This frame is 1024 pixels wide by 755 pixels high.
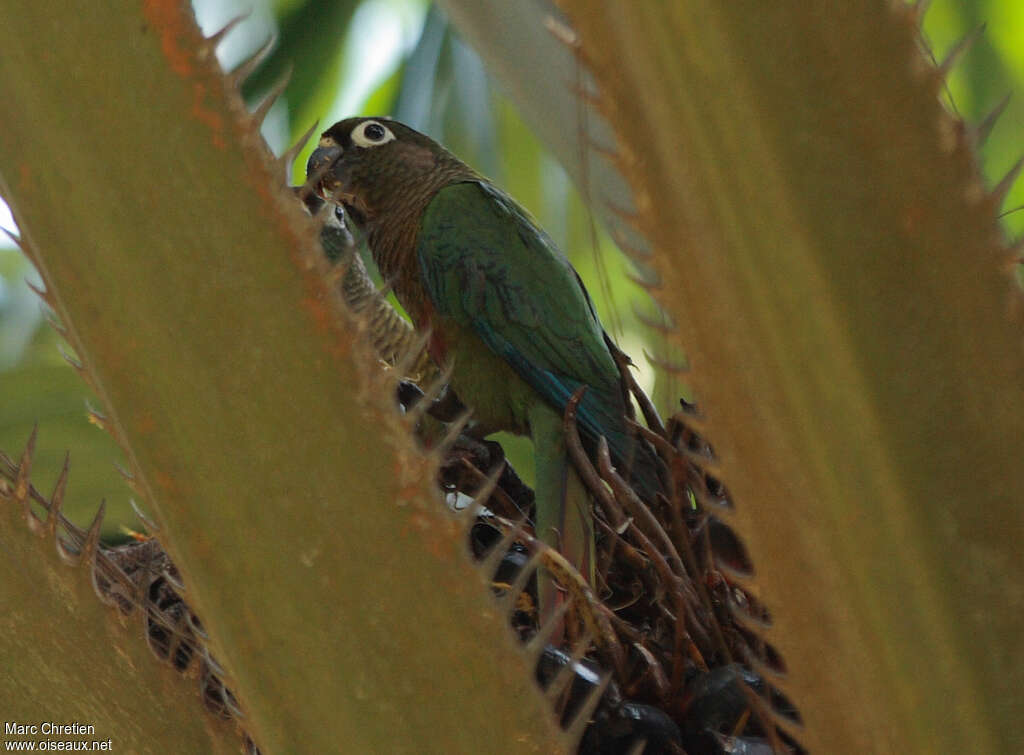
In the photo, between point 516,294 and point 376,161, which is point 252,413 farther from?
point 376,161

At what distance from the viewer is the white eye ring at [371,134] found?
1.43m

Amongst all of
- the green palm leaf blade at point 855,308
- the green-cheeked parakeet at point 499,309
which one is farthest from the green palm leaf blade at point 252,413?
the green-cheeked parakeet at point 499,309

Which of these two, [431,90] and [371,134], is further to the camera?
[431,90]

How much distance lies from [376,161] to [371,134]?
1.7 inches

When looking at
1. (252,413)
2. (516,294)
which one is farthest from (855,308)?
(516,294)

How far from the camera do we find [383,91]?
6.93ft

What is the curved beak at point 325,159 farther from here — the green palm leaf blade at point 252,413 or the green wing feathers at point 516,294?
the green palm leaf blade at point 252,413

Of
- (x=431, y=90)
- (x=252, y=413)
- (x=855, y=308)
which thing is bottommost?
(x=431, y=90)

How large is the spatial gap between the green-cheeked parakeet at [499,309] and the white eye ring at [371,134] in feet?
0.29

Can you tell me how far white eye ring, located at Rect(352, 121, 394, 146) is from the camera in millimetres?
1432


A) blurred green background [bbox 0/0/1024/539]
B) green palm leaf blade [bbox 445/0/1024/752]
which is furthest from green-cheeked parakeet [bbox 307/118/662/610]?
green palm leaf blade [bbox 445/0/1024/752]

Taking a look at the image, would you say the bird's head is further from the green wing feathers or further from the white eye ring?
the green wing feathers

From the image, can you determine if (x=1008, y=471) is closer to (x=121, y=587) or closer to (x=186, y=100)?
(x=186, y=100)

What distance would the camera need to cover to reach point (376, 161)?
1.43m
